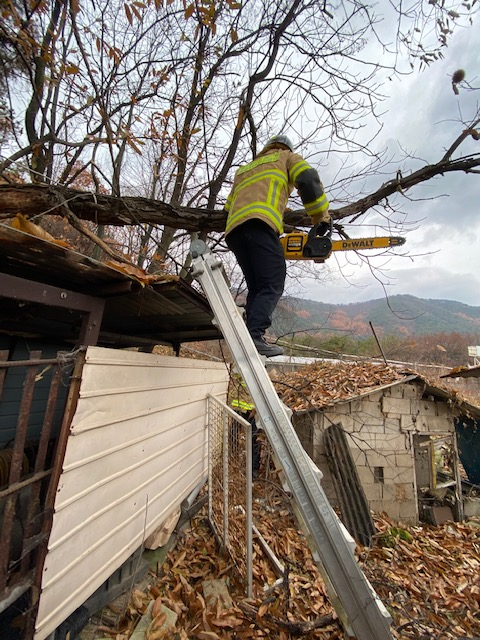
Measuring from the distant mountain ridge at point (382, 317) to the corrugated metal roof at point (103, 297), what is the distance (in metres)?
3.05

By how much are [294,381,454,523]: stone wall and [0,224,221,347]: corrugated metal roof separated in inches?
181

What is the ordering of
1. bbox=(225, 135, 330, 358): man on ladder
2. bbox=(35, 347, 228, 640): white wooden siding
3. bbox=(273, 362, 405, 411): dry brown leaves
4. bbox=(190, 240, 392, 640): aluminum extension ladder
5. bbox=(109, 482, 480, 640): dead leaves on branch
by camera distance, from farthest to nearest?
bbox=(273, 362, 405, 411): dry brown leaves, bbox=(109, 482, 480, 640): dead leaves on branch, bbox=(225, 135, 330, 358): man on ladder, bbox=(35, 347, 228, 640): white wooden siding, bbox=(190, 240, 392, 640): aluminum extension ladder

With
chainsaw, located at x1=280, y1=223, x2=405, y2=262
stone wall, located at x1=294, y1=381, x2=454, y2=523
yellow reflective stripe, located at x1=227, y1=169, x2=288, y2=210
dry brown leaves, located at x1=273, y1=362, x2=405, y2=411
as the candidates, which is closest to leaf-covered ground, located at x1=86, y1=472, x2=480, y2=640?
stone wall, located at x1=294, y1=381, x2=454, y2=523

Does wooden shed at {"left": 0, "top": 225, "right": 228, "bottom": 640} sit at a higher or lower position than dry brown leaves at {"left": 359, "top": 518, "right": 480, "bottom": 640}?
higher

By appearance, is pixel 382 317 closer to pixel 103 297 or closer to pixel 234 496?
pixel 234 496

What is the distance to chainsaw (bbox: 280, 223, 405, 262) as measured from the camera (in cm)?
306

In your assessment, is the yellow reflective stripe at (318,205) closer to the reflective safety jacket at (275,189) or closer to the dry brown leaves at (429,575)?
the reflective safety jacket at (275,189)

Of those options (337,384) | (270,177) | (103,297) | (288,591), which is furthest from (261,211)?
(337,384)

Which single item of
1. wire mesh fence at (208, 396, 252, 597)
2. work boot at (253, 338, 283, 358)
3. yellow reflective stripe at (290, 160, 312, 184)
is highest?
yellow reflective stripe at (290, 160, 312, 184)

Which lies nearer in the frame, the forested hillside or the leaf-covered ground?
the leaf-covered ground

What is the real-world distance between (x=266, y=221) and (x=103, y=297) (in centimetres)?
166

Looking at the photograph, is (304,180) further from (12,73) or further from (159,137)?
(12,73)

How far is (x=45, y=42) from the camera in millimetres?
5113

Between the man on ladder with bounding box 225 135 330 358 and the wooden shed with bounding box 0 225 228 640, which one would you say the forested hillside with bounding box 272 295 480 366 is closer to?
the man on ladder with bounding box 225 135 330 358
